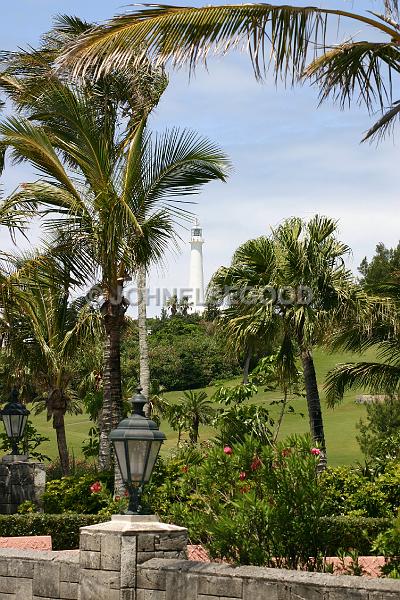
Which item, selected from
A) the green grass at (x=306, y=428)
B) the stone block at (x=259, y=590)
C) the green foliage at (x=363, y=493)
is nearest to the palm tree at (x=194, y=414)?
the green grass at (x=306, y=428)

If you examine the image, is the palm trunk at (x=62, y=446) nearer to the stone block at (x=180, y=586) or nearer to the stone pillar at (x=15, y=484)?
the stone pillar at (x=15, y=484)

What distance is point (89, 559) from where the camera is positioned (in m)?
8.89

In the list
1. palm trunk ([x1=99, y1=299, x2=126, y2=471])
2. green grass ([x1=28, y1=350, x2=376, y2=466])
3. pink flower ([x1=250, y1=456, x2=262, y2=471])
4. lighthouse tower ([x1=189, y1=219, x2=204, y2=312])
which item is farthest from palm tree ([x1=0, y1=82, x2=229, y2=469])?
lighthouse tower ([x1=189, y1=219, x2=204, y2=312])

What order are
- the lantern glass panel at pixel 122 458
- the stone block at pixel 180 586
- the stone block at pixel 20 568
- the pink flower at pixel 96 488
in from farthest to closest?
the pink flower at pixel 96 488 → the stone block at pixel 20 568 → the lantern glass panel at pixel 122 458 → the stone block at pixel 180 586

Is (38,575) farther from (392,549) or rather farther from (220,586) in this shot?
(392,549)

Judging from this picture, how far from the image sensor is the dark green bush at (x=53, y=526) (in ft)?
51.0

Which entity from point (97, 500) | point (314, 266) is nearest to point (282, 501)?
point (97, 500)

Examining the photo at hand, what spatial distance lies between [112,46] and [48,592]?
4.94 metres

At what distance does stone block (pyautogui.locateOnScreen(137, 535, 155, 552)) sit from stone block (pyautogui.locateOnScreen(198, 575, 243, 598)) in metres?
0.70

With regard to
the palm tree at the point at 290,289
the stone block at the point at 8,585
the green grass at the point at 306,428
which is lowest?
the green grass at the point at 306,428

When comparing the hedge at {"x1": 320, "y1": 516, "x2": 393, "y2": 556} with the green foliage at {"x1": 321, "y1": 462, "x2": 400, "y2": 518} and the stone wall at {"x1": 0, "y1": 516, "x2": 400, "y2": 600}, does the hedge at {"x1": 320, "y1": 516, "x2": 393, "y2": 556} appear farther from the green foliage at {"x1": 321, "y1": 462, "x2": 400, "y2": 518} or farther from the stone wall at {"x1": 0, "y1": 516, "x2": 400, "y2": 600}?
the stone wall at {"x1": 0, "y1": 516, "x2": 400, "y2": 600}

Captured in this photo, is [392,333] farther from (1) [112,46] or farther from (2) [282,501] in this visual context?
(1) [112,46]

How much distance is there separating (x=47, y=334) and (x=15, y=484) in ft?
26.1

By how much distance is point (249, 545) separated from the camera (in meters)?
9.12
